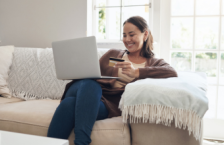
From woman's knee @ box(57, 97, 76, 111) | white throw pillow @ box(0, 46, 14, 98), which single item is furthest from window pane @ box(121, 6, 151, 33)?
woman's knee @ box(57, 97, 76, 111)

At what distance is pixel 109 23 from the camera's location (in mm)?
2482

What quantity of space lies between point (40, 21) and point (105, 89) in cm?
145

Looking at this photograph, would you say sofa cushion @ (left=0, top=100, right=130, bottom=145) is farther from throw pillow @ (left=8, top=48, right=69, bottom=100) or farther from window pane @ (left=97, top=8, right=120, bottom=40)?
window pane @ (left=97, top=8, right=120, bottom=40)

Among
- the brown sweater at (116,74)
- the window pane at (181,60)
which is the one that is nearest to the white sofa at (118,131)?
the brown sweater at (116,74)

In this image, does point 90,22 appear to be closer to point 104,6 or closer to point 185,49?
point 104,6

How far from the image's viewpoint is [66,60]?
1.37 m

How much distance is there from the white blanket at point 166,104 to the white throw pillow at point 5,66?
46.1 inches

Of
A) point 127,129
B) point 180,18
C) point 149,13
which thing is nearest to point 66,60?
point 127,129

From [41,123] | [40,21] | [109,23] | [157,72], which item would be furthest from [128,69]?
A: [40,21]

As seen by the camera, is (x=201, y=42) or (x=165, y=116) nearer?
(x=165, y=116)

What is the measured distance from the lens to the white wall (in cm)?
246

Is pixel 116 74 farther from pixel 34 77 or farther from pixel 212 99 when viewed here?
pixel 212 99

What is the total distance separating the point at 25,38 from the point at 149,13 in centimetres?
139

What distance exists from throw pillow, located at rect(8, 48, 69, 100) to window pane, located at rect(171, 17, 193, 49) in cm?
114
